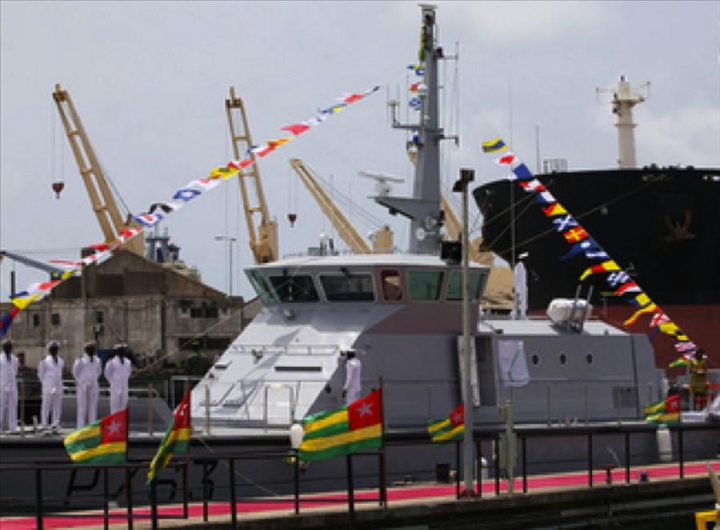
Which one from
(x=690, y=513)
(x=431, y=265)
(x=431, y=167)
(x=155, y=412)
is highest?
(x=431, y=167)

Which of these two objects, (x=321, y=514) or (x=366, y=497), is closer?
(x=321, y=514)

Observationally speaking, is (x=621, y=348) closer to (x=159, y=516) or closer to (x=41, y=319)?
(x=159, y=516)

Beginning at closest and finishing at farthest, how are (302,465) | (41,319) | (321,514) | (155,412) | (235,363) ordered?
(321,514)
(302,465)
(155,412)
(235,363)
(41,319)

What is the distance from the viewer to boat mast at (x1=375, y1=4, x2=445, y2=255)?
21.9 meters

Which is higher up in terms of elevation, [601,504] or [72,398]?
[72,398]

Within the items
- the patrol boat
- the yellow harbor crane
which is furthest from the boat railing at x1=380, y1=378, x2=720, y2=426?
the yellow harbor crane

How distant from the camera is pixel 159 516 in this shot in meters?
14.3

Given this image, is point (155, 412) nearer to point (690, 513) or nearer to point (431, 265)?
point (431, 265)

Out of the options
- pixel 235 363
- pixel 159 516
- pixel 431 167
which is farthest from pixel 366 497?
pixel 431 167

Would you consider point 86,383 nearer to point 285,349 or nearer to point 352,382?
point 285,349

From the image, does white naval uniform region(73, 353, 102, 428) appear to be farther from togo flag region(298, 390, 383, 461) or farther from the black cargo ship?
the black cargo ship

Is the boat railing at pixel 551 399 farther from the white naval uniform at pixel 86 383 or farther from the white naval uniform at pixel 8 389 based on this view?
the white naval uniform at pixel 8 389

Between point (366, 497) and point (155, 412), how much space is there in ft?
12.5

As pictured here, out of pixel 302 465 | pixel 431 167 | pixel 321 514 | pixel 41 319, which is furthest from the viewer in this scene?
pixel 41 319
